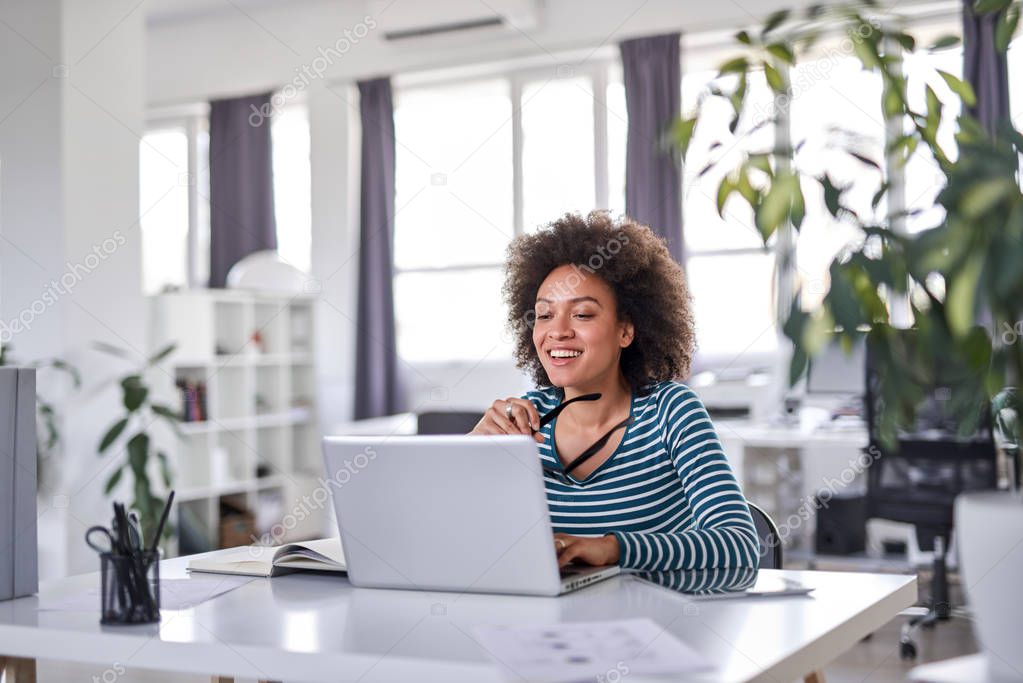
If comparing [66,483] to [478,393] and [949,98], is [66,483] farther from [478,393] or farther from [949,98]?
A: [949,98]

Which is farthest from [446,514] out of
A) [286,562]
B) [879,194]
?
[879,194]

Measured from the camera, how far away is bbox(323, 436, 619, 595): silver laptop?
1.42 metres

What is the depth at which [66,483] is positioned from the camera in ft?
15.5

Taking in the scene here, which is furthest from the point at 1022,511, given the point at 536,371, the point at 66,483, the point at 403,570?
the point at 66,483

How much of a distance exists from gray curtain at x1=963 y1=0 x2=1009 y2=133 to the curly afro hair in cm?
349

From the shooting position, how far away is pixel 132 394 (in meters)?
4.74

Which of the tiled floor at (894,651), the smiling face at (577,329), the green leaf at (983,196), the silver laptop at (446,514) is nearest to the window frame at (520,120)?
the tiled floor at (894,651)

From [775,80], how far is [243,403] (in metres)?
5.23

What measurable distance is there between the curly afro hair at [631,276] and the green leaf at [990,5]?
3.13 ft

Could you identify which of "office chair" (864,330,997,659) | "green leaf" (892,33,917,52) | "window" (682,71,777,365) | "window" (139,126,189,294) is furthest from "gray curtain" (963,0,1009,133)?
"window" (139,126,189,294)

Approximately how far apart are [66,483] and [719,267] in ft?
11.5

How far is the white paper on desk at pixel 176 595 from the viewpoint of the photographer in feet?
4.85

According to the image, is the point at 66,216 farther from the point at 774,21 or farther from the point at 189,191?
the point at 774,21

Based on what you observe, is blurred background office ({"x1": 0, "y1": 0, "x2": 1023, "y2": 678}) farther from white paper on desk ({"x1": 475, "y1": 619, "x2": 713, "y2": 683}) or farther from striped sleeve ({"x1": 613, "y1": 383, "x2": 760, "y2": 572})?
white paper on desk ({"x1": 475, "y1": 619, "x2": 713, "y2": 683})
